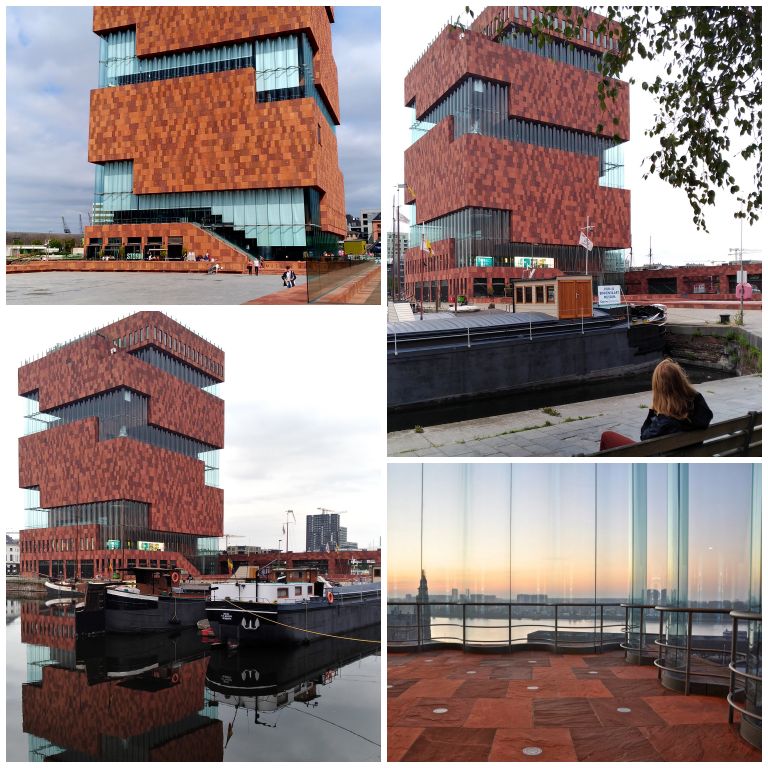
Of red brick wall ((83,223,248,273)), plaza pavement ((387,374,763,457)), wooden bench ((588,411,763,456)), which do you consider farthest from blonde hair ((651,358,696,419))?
red brick wall ((83,223,248,273))

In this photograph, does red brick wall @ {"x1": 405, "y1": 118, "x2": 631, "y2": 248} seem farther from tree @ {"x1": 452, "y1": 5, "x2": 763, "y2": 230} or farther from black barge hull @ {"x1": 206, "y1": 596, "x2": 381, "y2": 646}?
black barge hull @ {"x1": 206, "y1": 596, "x2": 381, "y2": 646}

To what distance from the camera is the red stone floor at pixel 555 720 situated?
11.1ft

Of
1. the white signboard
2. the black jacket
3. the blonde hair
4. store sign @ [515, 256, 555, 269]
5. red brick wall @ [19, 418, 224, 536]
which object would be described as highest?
store sign @ [515, 256, 555, 269]

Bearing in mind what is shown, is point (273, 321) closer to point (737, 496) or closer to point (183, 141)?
point (737, 496)

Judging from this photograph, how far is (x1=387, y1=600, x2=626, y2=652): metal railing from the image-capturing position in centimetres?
433

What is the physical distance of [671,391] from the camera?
3434mm

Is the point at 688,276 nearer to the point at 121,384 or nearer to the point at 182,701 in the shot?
the point at 121,384

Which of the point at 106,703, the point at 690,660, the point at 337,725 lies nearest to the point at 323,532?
the point at 337,725

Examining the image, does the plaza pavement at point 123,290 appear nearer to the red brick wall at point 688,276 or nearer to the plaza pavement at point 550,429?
the plaza pavement at point 550,429

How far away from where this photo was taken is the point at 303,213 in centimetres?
1338

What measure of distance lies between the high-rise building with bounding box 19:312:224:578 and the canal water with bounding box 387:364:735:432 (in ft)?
6.39

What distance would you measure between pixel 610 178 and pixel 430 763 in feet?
12.7

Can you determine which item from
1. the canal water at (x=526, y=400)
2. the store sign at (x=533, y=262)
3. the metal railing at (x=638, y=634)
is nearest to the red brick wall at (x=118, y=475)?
the canal water at (x=526, y=400)

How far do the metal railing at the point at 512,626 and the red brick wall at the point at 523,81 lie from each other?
3322mm
